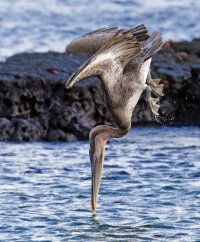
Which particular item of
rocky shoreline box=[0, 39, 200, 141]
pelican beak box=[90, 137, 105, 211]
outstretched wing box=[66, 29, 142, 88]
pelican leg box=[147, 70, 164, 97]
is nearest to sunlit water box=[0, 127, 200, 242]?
rocky shoreline box=[0, 39, 200, 141]

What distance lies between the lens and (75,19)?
27.4 metres

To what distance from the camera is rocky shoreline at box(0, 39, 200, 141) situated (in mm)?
15258

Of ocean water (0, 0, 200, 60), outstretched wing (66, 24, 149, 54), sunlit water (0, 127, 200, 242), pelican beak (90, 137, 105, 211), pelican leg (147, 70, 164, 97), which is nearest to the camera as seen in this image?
pelican beak (90, 137, 105, 211)

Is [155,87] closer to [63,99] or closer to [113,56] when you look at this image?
[113,56]

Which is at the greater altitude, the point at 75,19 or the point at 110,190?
the point at 75,19

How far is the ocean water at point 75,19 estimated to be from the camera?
23906 millimetres

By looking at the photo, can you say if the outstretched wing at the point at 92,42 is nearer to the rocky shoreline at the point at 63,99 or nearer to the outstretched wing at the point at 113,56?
the outstretched wing at the point at 113,56

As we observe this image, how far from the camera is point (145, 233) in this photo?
10.9 m

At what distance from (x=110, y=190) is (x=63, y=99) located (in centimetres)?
349

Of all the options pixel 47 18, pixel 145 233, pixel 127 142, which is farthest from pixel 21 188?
pixel 47 18

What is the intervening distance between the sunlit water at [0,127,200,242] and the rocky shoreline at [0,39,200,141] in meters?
0.31

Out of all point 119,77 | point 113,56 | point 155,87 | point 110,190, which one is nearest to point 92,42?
point 155,87

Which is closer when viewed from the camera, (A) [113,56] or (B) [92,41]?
(A) [113,56]

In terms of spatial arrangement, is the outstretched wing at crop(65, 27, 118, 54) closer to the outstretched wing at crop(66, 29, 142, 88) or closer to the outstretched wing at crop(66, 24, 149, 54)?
the outstretched wing at crop(66, 24, 149, 54)
